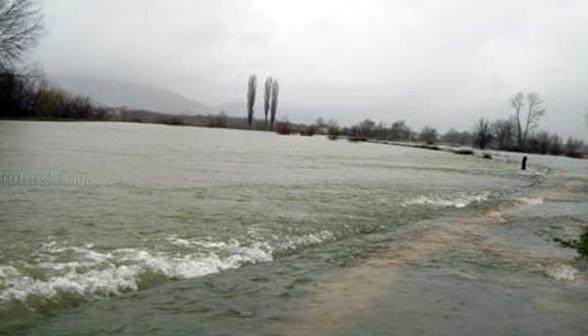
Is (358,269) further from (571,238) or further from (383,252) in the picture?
(571,238)

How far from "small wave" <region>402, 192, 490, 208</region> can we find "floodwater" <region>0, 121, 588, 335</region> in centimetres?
68

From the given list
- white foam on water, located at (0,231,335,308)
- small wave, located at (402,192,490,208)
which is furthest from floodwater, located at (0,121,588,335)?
small wave, located at (402,192,490,208)

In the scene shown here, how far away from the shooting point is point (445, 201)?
27391mm

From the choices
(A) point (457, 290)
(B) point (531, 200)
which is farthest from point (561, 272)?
(B) point (531, 200)

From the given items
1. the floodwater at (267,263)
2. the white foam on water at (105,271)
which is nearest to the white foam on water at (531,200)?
the floodwater at (267,263)

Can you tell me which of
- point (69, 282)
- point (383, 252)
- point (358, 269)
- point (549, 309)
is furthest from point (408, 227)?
point (69, 282)

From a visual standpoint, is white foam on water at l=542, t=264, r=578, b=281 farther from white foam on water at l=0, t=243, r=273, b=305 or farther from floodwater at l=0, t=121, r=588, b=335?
white foam on water at l=0, t=243, r=273, b=305

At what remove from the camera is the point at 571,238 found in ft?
60.0

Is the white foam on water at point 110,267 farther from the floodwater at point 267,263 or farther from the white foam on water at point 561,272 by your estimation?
the white foam on water at point 561,272

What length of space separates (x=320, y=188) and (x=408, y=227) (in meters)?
10.4

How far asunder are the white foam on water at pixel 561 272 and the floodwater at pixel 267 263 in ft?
0.18

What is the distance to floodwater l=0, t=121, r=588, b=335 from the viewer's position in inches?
346

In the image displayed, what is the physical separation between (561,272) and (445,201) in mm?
14376

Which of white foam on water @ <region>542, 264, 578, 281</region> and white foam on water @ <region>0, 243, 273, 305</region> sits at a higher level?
white foam on water @ <region>542, 264, 578, 281</region>
